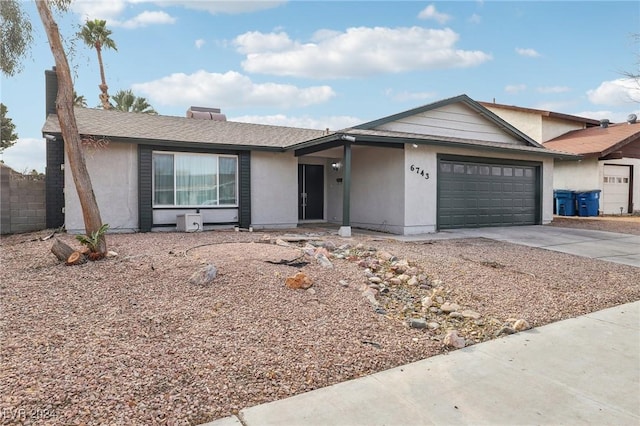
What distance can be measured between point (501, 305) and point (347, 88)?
1125cm

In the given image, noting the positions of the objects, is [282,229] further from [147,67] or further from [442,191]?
[147,67]

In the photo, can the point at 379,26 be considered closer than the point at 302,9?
No

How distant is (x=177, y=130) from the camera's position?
1205 cm

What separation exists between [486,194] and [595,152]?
7497 millimetres

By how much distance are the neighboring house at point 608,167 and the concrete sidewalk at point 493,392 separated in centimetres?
1657

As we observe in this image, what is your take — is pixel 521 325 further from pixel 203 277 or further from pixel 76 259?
pixel 76 259

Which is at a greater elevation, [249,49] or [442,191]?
[249,49]

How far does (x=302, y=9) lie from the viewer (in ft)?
35.3

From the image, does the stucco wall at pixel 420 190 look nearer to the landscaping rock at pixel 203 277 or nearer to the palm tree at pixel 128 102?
the landscaping rock at pixel 203 277

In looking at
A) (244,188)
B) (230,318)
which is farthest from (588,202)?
(230,318)

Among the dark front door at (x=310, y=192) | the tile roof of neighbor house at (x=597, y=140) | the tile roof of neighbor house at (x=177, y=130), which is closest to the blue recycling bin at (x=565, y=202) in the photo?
the tile roof of neighbor house at (x=597, y=140)

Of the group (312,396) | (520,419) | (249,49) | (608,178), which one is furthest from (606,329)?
(608,178)

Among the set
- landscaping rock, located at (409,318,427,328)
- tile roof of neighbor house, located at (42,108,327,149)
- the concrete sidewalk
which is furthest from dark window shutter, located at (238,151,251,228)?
the concrete sidewalk

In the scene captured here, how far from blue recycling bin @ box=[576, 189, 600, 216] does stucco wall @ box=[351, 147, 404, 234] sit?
10.9 m
